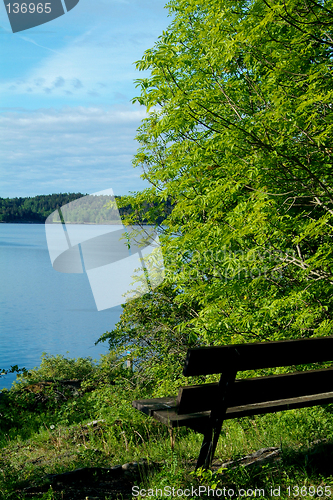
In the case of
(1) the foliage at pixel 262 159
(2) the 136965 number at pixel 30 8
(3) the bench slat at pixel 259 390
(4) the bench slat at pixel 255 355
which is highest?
(2) the 136965 number at pixel 30 8

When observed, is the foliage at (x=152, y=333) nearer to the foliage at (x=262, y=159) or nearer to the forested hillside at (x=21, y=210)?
the foliage at (x=262, y=159)

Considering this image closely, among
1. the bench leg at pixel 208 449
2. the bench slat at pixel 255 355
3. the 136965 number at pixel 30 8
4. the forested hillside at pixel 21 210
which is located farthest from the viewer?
the forested hillside at pixel 21 210

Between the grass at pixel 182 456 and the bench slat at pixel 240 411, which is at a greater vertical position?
the bench slat at pixel 240 411

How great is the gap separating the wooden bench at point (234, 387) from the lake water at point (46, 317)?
1243 cm

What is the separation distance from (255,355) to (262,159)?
2459mm

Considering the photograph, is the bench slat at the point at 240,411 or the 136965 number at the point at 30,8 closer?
the bench slat at the point at 240,411

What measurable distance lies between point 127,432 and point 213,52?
543cm

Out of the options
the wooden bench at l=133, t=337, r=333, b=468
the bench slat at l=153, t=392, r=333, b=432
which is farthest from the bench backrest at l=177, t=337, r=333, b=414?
the bench slat at l=153, t=392, r=333, b=432

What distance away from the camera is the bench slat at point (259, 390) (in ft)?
10.6

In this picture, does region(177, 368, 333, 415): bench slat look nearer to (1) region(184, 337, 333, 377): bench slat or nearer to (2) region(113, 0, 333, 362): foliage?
(1) region(184, 337, 333, 377): bench slat

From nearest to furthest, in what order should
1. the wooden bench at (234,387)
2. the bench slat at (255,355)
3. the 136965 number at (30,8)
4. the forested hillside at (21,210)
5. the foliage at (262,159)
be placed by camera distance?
the bench slat at (255,355) < the wooden bench at (234,387) < the foliage at (262,159) < the 136965 number at (30,8) < the forested hillside at (21,210)

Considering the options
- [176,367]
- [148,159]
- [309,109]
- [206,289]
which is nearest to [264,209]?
[309,109]

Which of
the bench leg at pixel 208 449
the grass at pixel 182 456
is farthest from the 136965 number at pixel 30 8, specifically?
the bench leg at pixel 208 449

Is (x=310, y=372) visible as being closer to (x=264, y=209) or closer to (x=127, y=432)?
(x=264, y=209)
